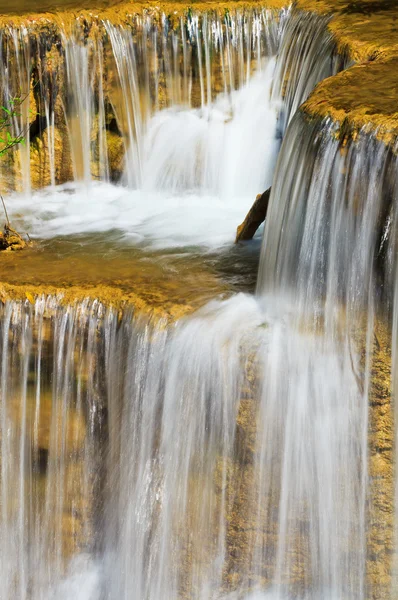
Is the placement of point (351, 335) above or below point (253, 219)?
below

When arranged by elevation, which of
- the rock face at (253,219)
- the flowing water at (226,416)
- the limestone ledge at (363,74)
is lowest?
the flowing water at (226,416)

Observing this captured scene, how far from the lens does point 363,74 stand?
6.28 meters

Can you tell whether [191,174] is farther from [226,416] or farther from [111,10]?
[226,416]

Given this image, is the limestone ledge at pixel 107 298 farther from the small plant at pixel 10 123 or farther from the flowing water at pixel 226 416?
the small plant at pixel 10 123

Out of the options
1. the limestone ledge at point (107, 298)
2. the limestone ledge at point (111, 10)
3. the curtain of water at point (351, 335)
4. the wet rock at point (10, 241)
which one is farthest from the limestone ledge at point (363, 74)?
the wet rock at point (10, 241)

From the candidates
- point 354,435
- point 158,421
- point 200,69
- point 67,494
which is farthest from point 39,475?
point 200,69

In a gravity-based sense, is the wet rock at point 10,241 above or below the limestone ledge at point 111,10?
below

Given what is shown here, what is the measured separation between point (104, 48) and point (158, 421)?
14.4 ft

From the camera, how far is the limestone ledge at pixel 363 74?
17.1 ft

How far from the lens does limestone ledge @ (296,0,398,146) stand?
5.21 m

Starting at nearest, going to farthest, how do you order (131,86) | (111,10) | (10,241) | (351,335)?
(351,335)
(10,241)
(111,10)
(131,86)

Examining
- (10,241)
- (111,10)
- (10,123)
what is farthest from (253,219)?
(111,10)

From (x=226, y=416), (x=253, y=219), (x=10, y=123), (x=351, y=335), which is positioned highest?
(x=10, y=123)

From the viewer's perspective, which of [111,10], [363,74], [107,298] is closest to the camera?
[107,298]
